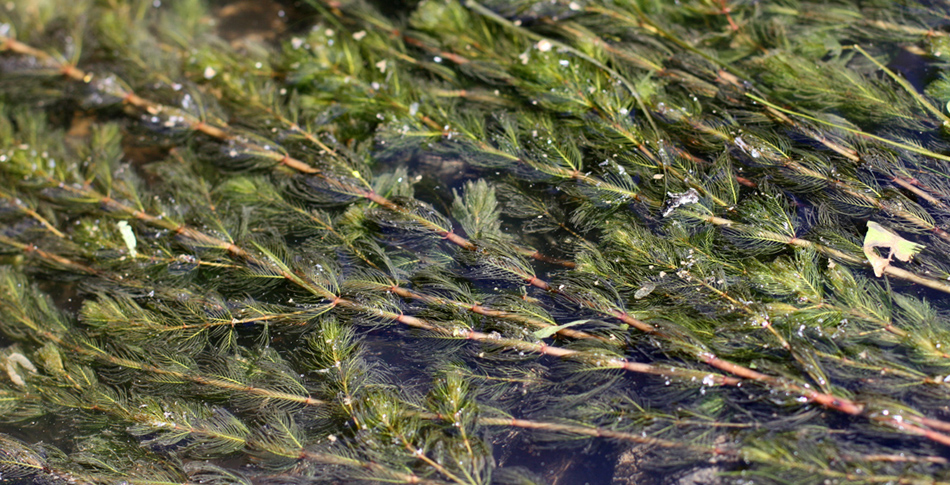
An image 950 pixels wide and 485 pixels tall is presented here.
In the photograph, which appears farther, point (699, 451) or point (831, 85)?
point (831, 85)

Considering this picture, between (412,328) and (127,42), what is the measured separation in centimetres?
239

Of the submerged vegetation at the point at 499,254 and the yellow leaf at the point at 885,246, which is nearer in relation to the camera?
the submerged vegetation at the point at 499,254

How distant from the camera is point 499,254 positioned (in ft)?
Result: 7.46

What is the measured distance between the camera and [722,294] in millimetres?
2061

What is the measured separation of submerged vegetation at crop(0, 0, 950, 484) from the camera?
194 centimetres

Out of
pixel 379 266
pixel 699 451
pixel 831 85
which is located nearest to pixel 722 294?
pixel 699 451

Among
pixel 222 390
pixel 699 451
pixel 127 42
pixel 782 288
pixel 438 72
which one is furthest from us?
pixel 127 42

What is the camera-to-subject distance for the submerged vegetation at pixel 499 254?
6.37 feet

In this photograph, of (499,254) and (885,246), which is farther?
(499,254)

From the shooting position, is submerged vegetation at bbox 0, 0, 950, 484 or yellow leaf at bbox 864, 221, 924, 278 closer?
submerged vegetation at bbox 0, 0, 950, 484

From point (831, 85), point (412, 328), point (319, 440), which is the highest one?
point (831, 85)

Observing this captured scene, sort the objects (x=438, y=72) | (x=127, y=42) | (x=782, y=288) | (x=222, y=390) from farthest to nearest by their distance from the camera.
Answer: (x=127, y=42) < (x=438, y=72) < (x=222, y=390) < (x=782, y=288)

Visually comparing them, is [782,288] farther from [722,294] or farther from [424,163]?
[424,163]

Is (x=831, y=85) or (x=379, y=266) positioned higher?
(x=831, y=85)
